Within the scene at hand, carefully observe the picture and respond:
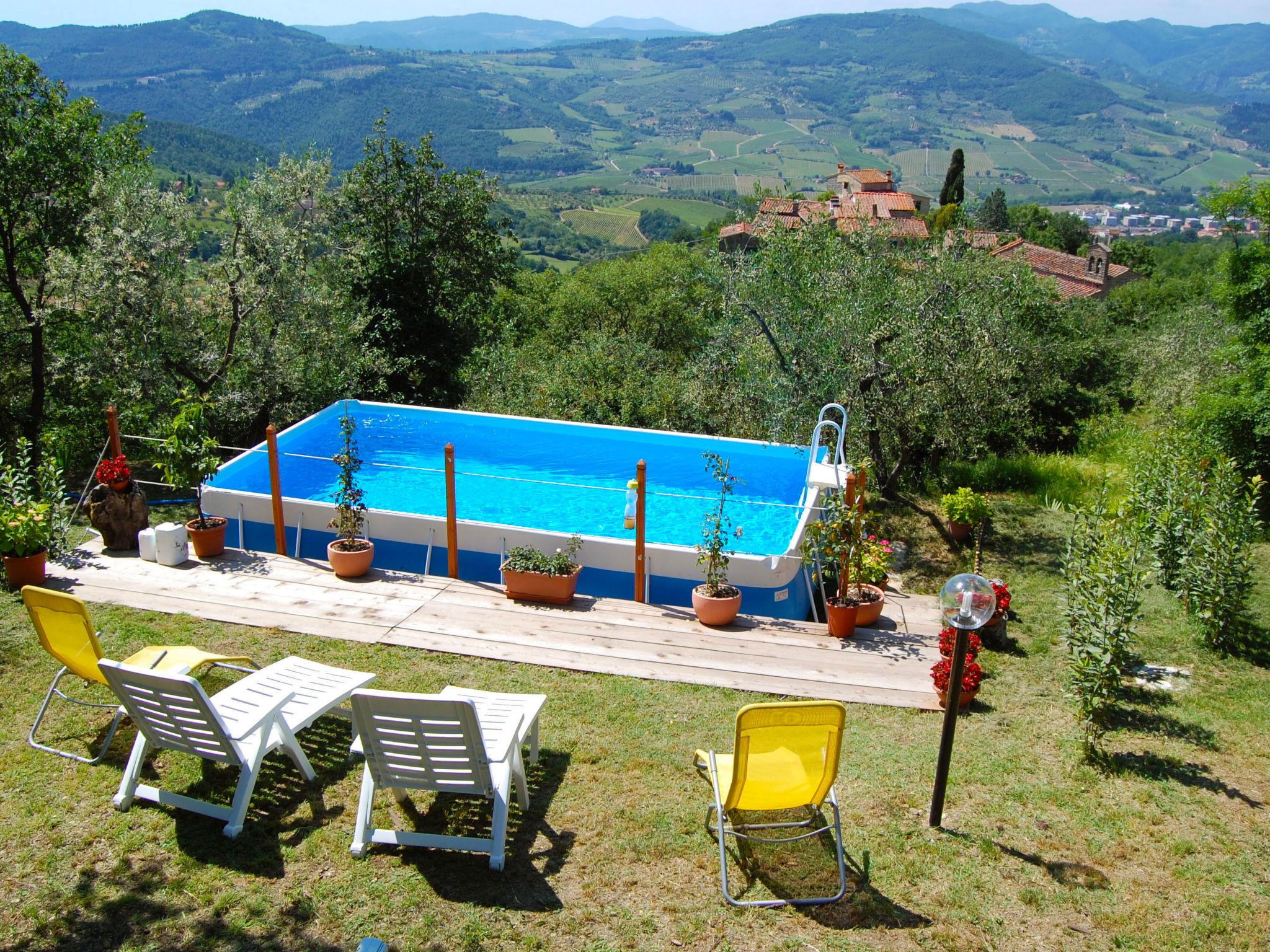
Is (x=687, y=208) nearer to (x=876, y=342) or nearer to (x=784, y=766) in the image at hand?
(x=876, y=342)

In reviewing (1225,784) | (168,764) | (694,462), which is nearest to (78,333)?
(694,462)

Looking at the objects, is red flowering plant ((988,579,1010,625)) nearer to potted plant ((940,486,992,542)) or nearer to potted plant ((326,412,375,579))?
potted plant ((940,486,992,542))

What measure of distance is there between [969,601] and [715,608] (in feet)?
10.4

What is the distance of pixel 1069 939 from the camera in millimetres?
3750

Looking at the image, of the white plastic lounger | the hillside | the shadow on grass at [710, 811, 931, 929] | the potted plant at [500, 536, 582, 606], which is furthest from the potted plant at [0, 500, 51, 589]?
the hillside

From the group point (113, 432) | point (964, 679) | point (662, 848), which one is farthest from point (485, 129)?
point (662, 848)

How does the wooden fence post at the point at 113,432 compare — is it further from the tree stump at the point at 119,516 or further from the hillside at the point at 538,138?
the hillside at the point at 538,138

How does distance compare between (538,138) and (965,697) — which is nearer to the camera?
(965,697)

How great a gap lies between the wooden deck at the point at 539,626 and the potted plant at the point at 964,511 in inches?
71.2

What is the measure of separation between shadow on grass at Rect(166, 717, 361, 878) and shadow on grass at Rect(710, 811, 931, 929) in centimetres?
208

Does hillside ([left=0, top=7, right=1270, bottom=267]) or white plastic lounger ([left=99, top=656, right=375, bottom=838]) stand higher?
hillside ([left=0, top=7, right=1270, bottom=267])

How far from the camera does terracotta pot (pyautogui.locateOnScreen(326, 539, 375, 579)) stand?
782cm

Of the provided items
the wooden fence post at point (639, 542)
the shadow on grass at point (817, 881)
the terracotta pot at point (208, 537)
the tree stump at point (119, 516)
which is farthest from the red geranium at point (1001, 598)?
the tree stump at point (119, 516)

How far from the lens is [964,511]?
9.66m
